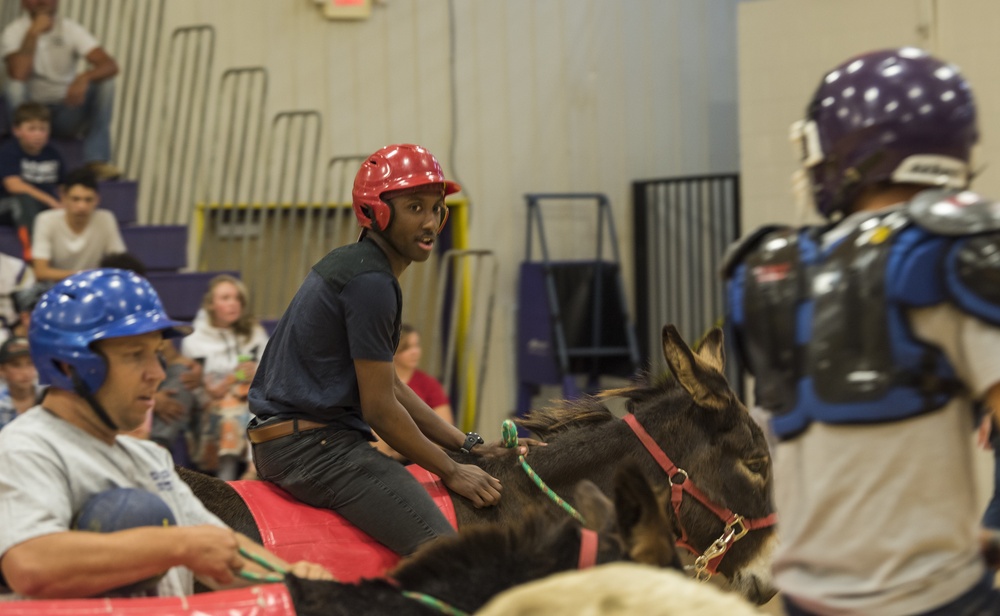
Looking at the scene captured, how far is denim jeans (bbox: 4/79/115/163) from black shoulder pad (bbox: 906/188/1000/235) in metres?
8.15

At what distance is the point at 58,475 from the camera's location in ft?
8.05

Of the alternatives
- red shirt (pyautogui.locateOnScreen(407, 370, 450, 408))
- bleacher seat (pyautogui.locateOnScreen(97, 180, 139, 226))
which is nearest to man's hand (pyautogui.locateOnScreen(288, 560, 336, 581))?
red shirt (pyautogui.locateOnScreen(407, 370, 450, 408))

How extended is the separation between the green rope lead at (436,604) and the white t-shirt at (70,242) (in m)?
5.72

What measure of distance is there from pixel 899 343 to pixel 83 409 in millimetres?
1606

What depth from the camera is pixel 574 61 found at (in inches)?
430

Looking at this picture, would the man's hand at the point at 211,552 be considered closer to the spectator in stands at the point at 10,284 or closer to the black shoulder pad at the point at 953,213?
the black shoulder pad at the point at 953,213

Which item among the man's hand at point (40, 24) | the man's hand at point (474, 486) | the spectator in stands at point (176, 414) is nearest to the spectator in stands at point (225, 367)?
the spectator in stands at point (176, 414)

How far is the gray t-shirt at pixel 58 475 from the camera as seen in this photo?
2.38 m

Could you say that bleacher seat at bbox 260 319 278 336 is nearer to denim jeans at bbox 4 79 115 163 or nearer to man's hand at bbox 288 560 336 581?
denim jeans at bbox 4 79 115 163

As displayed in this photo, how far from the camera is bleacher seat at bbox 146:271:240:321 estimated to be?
852cm

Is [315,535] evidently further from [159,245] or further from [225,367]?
[159,245]

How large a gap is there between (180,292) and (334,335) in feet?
17.0

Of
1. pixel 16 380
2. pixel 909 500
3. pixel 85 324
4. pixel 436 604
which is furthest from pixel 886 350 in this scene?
pixel 16 380

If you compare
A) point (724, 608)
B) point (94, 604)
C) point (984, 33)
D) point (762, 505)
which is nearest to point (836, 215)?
point (724, 608)
